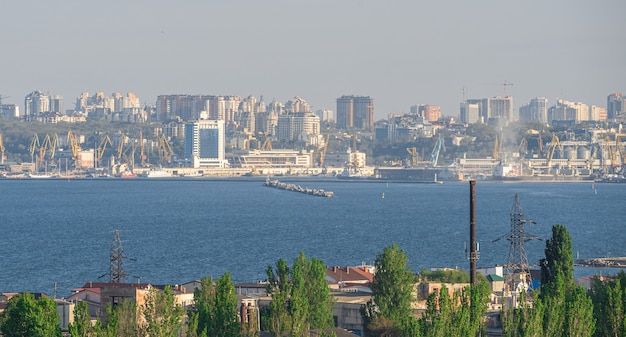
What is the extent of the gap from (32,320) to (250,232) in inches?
1014

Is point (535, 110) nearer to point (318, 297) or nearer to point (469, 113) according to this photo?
point (469, 113)

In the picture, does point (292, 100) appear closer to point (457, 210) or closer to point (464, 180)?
point (464, 180)

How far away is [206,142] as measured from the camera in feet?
388

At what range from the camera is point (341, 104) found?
6235 inches

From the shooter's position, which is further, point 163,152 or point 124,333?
point 163,152

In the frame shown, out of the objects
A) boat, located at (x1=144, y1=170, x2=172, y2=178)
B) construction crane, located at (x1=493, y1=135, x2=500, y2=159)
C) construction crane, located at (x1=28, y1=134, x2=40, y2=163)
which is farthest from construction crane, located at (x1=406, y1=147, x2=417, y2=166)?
construction crane, located at (x1=28, y1=134, x2=40, y2=163)

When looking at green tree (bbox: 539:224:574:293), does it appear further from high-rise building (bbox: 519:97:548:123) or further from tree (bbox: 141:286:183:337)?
high-rise building (bbox: 519:97:548:123)

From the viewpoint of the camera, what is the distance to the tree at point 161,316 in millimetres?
12586

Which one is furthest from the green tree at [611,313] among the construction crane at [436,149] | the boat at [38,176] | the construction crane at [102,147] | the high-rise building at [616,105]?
the high-rise building at [616,105]

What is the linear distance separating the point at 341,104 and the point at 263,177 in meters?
50.4

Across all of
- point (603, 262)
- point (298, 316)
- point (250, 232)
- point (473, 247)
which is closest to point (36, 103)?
point (250, 232)

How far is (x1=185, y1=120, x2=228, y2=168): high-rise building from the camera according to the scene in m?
117

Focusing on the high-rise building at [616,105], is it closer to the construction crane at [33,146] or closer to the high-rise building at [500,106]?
the high-rise building at [500,106]

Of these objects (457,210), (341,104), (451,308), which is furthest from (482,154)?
(451,308)
